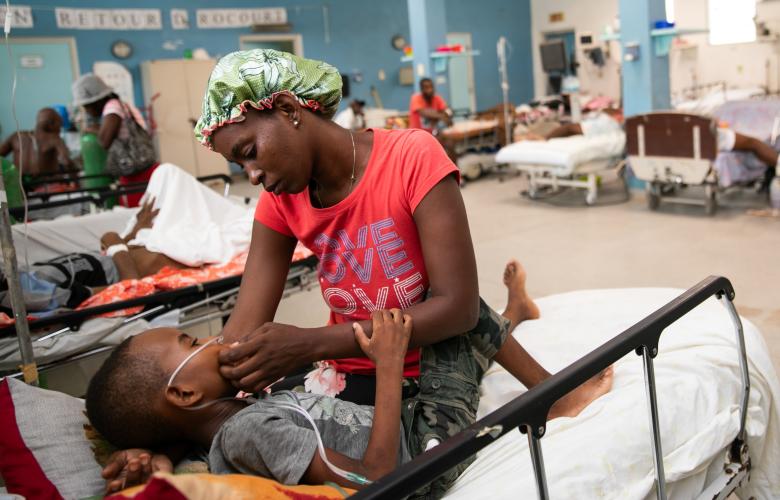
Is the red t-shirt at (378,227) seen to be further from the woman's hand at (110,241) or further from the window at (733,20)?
the window at (733,20)

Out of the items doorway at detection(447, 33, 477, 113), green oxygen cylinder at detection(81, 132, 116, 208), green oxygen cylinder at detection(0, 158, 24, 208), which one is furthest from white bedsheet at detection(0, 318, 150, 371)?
doorway at detection(447, 33, 477, 113)

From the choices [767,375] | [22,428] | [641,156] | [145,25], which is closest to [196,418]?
[22,428]

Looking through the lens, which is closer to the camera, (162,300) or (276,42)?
(162,300)

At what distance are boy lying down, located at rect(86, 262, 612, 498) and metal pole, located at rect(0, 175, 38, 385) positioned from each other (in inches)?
21.2

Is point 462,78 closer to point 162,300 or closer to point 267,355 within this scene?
point 162,300

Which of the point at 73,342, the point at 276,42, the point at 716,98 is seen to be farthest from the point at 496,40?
the point at 73,342

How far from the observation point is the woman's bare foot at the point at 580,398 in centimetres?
184

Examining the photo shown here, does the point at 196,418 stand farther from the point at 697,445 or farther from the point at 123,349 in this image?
the point at 697,445

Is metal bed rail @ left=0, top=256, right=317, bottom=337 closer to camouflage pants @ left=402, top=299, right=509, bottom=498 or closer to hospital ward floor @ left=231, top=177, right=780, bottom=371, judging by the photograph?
hospital ward floor @ left=231, top=177, right=780, bottom=371

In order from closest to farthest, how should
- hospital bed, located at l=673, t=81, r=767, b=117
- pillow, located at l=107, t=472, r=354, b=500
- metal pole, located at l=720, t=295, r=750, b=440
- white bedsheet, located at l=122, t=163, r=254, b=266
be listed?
pillow, located at l=107, t=472, r=354, b=500
metal pole, located at l=720, t=295, r=750, b=440
white bedsheet, located at l=122, t=163, r=254, b=266
hospital bed, located at l=673, t=81, r=767, b=117

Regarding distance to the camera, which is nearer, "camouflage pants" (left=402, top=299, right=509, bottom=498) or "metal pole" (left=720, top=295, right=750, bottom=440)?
"camouflage pants" (left=402, top=299, right=509, bottom=498)

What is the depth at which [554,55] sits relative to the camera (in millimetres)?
10930

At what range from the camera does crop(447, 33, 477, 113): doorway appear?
44.1ft

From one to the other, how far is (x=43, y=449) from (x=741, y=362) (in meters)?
1.70
